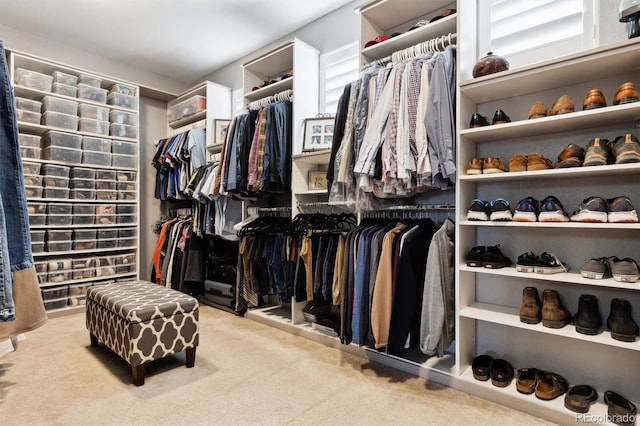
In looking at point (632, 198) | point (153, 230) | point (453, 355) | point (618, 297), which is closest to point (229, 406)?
point (453, 355)

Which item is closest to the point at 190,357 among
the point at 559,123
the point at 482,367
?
the point at 482,367

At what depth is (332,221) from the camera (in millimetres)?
2695

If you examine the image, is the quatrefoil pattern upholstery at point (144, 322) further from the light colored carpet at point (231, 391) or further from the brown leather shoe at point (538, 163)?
the brown leather shoe at point (538, 163)

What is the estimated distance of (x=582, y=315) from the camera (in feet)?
5.24

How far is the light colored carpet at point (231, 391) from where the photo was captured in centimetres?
162

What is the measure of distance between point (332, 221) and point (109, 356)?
181 cm

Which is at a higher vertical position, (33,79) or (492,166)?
(33,79)

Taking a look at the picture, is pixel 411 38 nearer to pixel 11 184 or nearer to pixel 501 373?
pixel 501 373

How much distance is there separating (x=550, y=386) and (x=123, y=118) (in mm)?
4316

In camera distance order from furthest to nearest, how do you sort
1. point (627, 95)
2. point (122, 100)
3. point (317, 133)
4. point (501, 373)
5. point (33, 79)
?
point (122, 100) < point (33, 79) < point (317, 133) < point (501, 373) < point (627, 95)

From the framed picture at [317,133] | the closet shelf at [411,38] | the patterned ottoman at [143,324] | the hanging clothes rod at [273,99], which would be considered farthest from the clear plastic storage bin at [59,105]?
the closet shelf at [411,38]

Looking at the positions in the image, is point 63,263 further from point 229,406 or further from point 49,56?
point 229,406

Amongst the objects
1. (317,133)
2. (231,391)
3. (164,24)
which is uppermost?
(164,24)

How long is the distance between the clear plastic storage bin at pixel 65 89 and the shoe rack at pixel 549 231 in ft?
11.8
